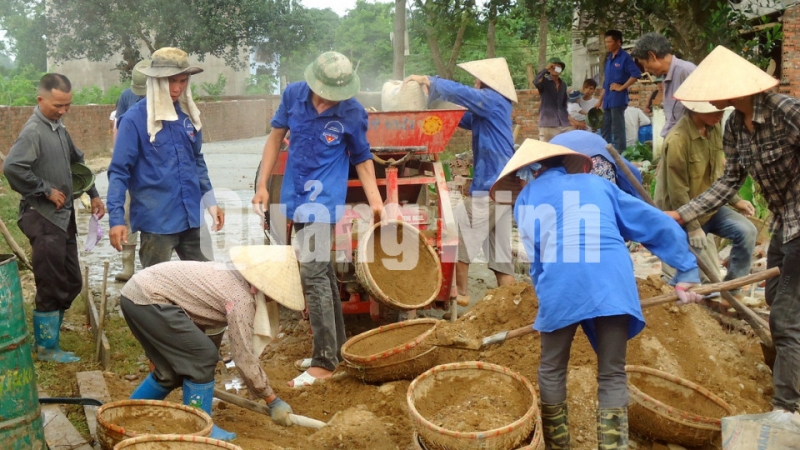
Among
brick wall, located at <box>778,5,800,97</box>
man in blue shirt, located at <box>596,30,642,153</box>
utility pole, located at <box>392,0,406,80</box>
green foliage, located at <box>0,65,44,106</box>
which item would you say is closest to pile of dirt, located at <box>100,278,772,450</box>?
man in blue shirt, located at <box>596,30,642,153</box>

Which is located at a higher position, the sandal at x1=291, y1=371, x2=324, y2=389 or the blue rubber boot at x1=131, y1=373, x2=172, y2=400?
the blue rubber boot at x1=131, y1=373, x2=172, y2=400

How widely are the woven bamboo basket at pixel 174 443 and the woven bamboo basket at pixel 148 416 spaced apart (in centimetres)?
25

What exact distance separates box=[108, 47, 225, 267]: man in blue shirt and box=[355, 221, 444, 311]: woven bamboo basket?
3.35ft

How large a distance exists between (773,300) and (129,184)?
405 cm

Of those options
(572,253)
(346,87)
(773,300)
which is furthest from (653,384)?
(346,87)

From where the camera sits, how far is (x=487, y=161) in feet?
21.8

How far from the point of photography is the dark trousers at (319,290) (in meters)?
5.24

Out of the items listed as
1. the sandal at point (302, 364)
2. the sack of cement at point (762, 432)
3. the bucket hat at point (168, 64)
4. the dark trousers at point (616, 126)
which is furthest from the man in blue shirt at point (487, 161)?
the dark trousers at point (616, 126)

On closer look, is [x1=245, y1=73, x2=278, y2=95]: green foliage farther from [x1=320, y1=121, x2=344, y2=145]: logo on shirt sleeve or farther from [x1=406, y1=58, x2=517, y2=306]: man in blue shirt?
[x1=320, y1=121, x2=344, y2=145]: logo on shirt sleeve

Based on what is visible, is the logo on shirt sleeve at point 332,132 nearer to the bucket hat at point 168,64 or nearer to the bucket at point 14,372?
the bucket hat at point 168,64

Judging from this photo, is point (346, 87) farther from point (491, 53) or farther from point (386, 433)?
point (491, 53)

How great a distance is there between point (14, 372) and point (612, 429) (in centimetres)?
262

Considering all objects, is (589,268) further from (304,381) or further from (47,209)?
(47,209)

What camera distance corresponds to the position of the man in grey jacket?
5.43 meters
